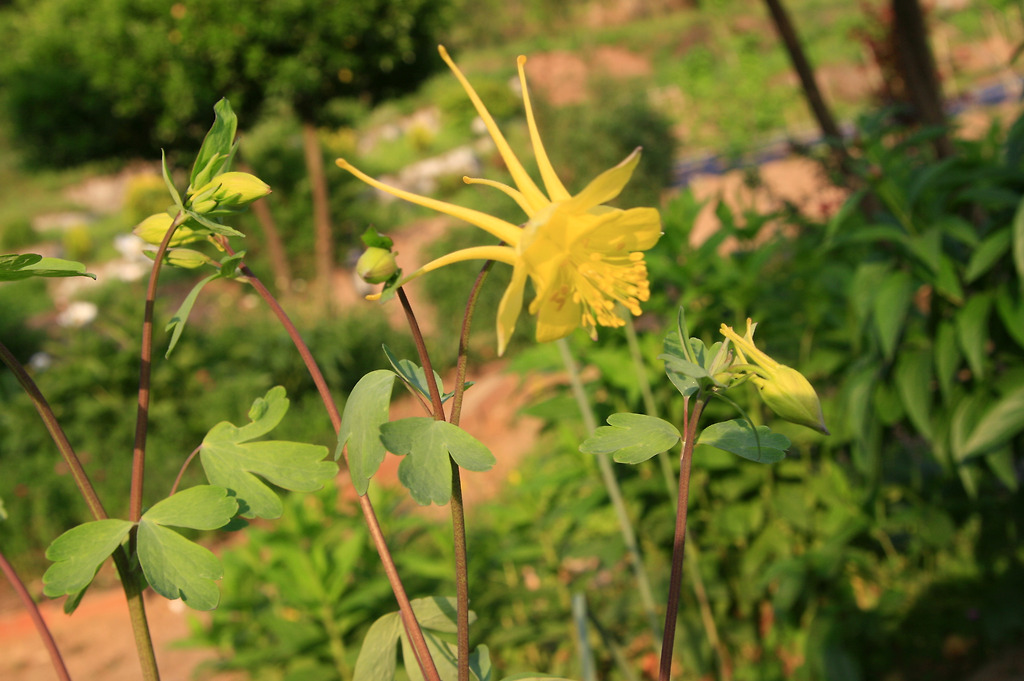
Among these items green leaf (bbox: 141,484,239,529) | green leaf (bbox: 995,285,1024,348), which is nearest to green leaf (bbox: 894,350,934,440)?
green leaf (bbox: 995,285,1024,348)

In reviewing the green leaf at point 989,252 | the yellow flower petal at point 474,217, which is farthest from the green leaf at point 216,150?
the green leaf at point 989,252

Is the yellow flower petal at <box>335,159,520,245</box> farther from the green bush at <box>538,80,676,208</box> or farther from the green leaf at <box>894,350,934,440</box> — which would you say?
the green bush at <box>538,80,676,208</box>

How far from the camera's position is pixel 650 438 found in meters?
0.47

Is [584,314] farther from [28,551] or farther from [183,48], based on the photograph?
[183,48]

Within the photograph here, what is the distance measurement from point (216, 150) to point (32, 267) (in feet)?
0.46

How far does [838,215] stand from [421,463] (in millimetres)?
1580

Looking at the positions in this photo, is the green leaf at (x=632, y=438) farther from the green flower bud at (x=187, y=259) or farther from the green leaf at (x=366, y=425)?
the green flower bud at (x=187, y=259)

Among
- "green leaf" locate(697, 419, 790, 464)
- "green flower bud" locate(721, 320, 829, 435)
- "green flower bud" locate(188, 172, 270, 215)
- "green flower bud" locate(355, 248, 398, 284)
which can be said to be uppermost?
"green flower bud" locate(188, 172, 270, 215)

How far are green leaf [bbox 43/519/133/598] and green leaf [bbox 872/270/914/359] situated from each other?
155cm

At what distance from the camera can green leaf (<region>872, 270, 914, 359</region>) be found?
5.39 ft

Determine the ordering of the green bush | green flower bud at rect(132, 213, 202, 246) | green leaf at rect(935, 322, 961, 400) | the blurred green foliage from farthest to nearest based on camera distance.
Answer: the green bush → the blurred green foliage → green leaf at rect(935, 322, 961, 400) → green flower bud at rect(132, 213, 202, 246)

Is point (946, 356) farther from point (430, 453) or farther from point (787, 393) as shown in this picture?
point (430, 453)

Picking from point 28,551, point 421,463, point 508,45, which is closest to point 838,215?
point 421,463

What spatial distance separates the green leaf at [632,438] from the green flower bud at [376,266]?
0.16 metres
